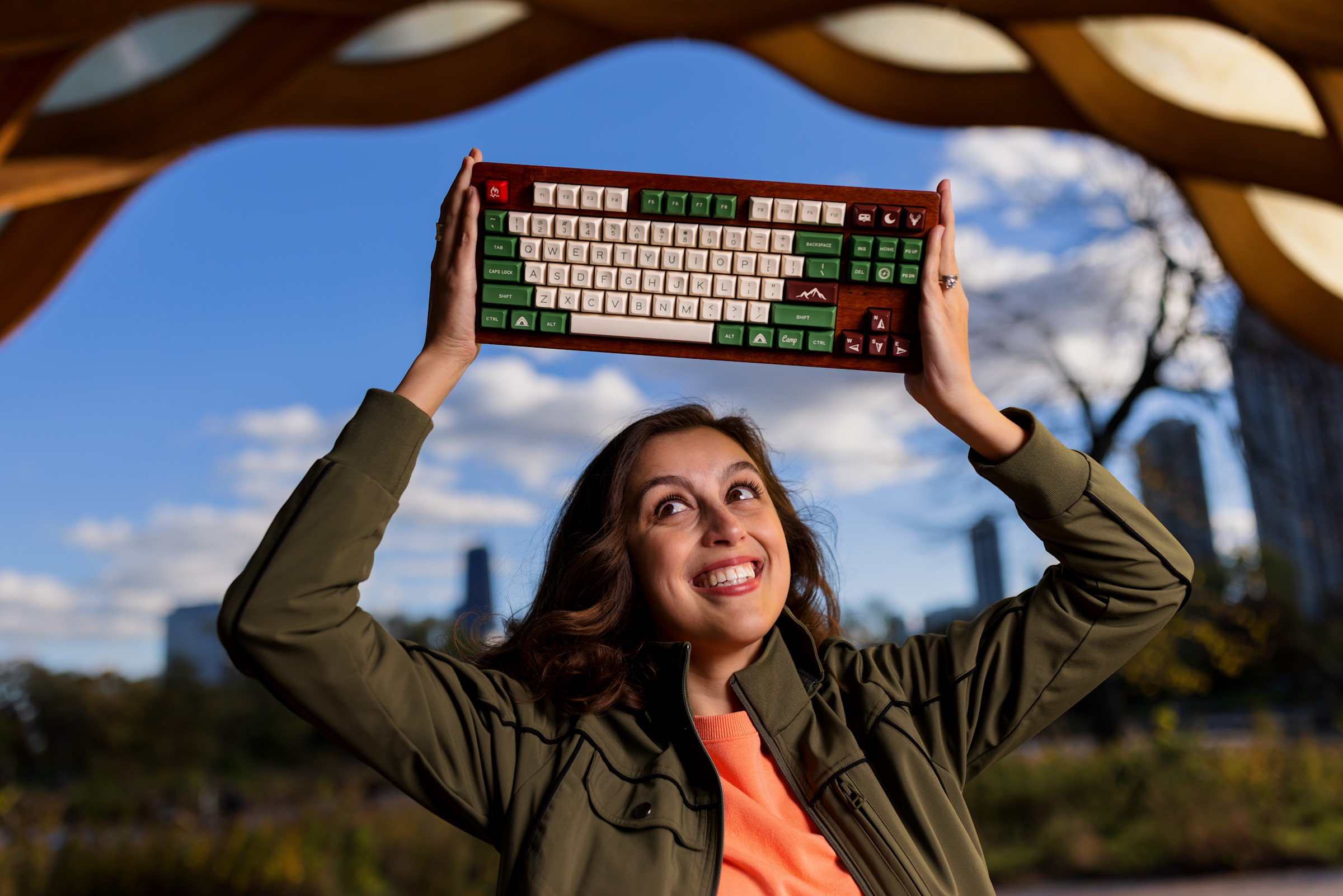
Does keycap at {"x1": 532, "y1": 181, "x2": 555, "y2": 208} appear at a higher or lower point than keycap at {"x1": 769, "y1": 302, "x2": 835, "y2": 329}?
higher

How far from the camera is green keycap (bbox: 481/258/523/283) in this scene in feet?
4.21

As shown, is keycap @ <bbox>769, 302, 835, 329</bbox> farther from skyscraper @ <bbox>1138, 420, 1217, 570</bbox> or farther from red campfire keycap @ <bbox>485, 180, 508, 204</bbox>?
skyscraper @ <bbox>1138, 420, 1217, 570</bbox>

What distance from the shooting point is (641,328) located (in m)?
1.30

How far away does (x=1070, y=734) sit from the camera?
6.82 meters

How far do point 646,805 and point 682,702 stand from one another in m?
0.16

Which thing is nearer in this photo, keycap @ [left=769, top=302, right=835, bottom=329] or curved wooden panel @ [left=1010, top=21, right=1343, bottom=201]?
keycap @ [left=769, top=302, right=835, bottom=329]

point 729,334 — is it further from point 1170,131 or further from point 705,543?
point 1170,131

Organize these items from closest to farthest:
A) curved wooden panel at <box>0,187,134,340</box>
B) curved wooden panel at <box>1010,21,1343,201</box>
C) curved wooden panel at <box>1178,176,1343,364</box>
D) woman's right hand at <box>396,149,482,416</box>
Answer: woman's right hand at <box>396,149,482,416</box>, curved wooden panel at <box>1010,21,1343,201</box>, curved wooden panel at <box>1178,176,1343,364</box>, curved wooden panel at <box>0,187,134,340</box>

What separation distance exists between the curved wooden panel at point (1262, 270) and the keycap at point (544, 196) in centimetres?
428

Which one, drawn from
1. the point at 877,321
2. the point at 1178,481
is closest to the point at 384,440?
the point at 877,321

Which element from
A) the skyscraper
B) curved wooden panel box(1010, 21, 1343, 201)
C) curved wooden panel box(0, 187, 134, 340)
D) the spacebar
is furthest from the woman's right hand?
the skyscraper

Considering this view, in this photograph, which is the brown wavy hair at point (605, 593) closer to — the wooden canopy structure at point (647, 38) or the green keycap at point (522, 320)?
the green keycap at point (522, 320)

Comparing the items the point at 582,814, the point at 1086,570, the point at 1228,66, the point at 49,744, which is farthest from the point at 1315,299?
the point at 49,744

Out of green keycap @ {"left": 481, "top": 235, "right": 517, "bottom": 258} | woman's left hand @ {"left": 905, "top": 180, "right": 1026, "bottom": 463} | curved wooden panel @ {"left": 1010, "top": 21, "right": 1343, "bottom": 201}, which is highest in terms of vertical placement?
curved wooden panel @ {"left": 1010, "top": 21, "right": 1343, "bottom": 201}
